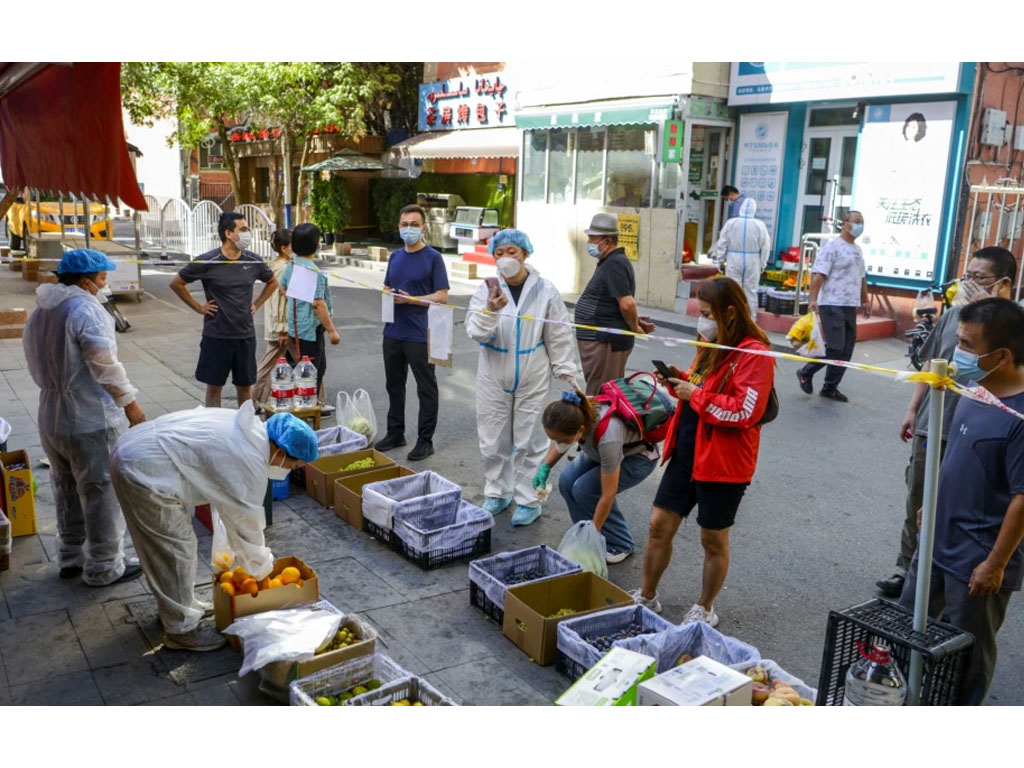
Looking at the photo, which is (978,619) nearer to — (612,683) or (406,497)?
(612,683)

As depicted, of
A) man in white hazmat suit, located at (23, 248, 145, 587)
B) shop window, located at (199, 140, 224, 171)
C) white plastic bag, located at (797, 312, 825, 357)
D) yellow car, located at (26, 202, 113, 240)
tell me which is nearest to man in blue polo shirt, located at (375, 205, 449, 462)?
man in white hazmat suit, located at (23, 248, 145, 587)

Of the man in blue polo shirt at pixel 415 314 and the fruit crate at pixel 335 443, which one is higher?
the man in blue polo shirt at pixel 415 314

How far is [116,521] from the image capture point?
4.97 metres

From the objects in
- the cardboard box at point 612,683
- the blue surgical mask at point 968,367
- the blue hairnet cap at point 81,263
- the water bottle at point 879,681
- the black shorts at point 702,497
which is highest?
the blue hairnet cap at point 81,263

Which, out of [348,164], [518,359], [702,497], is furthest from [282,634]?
[348,164]

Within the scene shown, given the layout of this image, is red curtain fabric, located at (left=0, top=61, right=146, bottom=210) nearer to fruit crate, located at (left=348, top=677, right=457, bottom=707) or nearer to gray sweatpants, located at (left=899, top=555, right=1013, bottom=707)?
fruit crate, located at (left=348, top=677, right=457, bottom=707)

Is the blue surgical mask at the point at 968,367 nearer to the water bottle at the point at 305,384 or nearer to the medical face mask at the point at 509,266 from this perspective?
the medical face mask at the point at 509,266

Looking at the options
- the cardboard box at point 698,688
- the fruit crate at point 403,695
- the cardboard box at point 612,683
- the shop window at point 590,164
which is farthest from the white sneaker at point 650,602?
the shop window at point 590,164

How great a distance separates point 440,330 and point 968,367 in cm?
410

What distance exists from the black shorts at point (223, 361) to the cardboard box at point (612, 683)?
4.57m

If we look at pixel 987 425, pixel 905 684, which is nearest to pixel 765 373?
pixel 987 425

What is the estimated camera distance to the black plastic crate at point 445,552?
209 inches

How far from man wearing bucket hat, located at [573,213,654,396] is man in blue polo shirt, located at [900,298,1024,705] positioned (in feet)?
11.7
